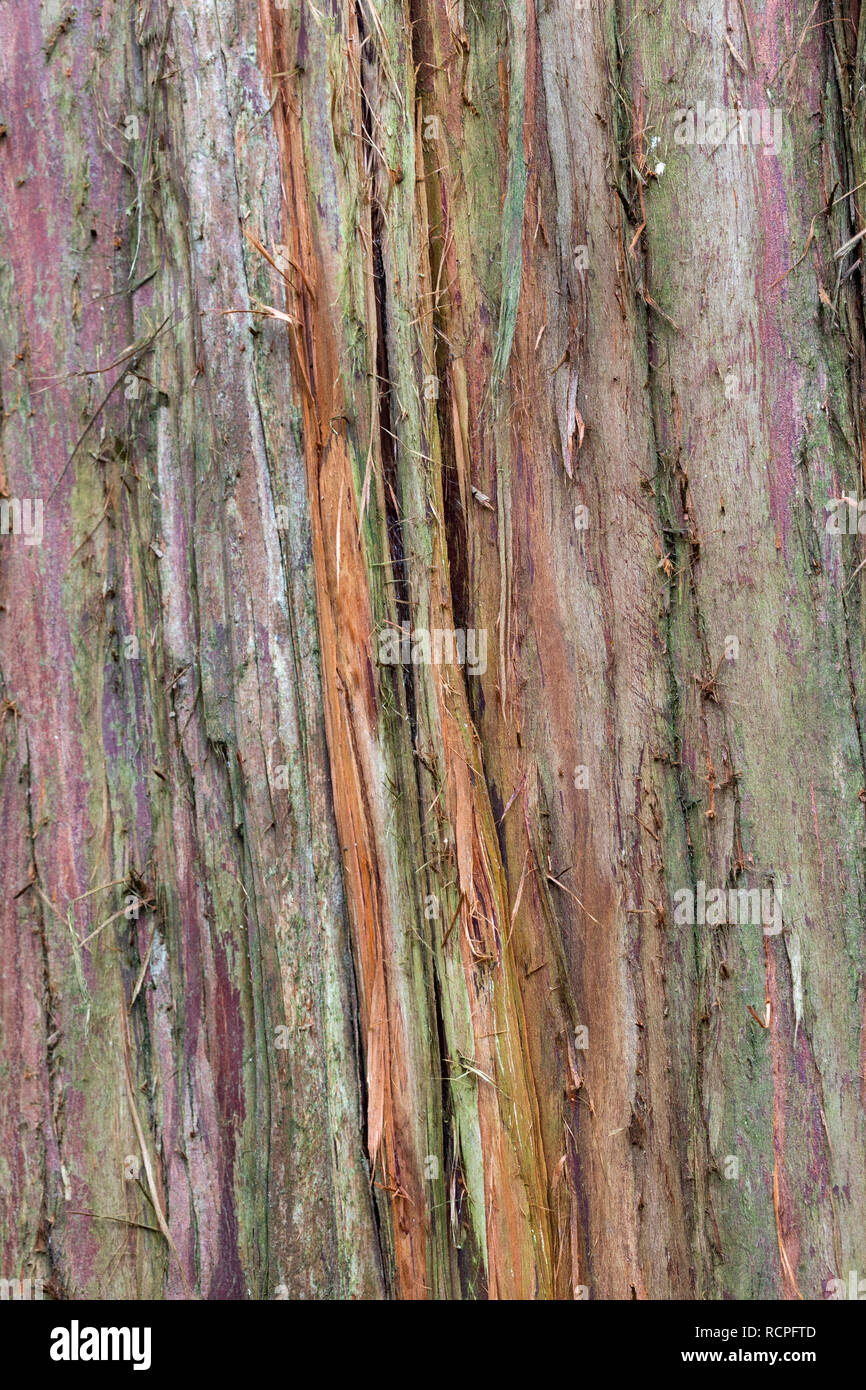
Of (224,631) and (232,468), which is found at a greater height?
(232,468)

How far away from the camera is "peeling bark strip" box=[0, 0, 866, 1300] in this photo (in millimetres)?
Result: 1359

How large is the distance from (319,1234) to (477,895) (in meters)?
0.58

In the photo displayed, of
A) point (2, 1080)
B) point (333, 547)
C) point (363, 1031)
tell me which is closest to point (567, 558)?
point (333, 547)

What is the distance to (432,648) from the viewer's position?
1.40 metres

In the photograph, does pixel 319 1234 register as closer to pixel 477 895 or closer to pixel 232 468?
pixel 477 895

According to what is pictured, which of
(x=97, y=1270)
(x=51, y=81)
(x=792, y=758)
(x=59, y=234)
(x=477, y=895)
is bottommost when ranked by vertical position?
(x=97, y=1270)

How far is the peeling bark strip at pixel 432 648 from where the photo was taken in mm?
1359

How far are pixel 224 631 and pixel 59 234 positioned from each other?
70 cm

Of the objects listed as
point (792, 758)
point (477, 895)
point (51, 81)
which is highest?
point (51, 81)

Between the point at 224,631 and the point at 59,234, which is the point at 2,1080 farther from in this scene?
the point at 59,234

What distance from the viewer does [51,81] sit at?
1.39 metres

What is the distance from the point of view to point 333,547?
4.52 ft

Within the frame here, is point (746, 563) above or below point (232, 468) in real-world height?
below

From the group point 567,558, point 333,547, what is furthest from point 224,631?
point 567,558
